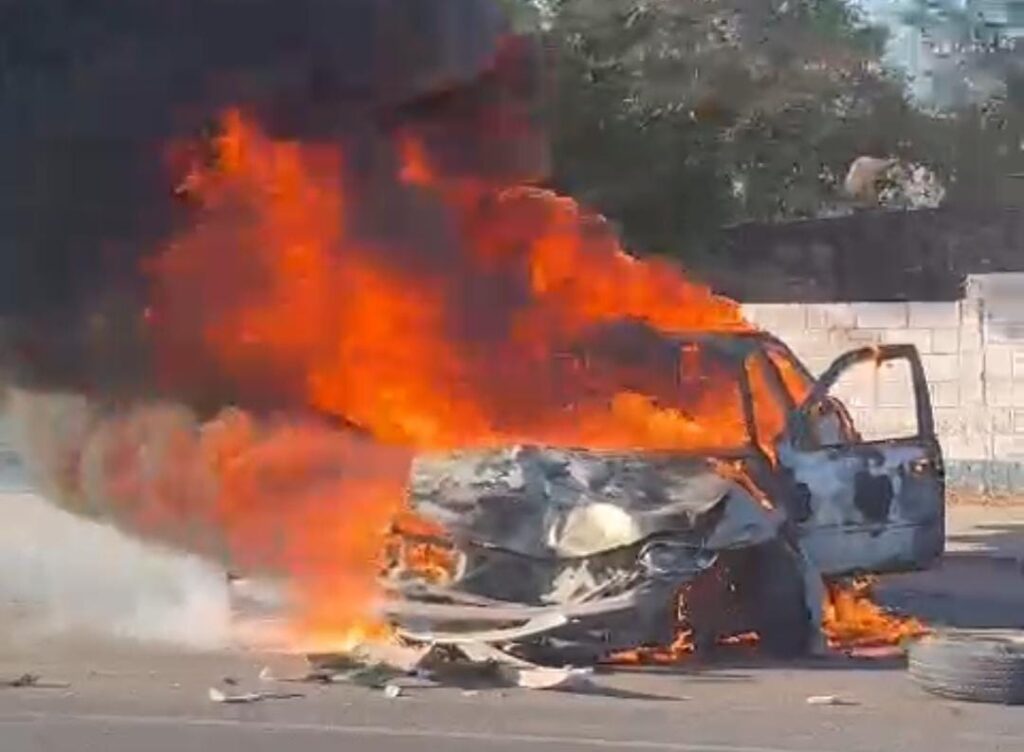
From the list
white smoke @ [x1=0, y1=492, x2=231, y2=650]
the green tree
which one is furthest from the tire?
the green tree

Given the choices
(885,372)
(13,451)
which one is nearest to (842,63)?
(885,372)

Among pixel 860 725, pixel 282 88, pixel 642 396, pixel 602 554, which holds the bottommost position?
pixel 860 725

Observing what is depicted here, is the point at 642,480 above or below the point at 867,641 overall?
above

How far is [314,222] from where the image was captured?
12688 millimetres

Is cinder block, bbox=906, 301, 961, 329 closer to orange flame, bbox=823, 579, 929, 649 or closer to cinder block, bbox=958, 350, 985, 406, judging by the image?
cinder block, bbox=958, 350, 985, 406

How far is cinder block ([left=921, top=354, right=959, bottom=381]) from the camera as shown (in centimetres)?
1988

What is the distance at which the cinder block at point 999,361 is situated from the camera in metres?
19.7

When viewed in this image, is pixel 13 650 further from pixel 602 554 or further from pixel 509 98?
pixel 509 98

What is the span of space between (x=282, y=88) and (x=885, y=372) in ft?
25.8

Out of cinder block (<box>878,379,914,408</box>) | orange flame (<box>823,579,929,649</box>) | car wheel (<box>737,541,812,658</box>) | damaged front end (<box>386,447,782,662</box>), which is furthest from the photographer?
cinder block (<box>878,379,914,408</box>)

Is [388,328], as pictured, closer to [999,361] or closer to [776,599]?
[776,599]

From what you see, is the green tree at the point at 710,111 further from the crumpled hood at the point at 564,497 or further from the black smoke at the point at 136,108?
the crumpled hood at the point at 564,497

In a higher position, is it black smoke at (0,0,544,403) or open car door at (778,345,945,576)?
black smoke at (0,0,544,403)

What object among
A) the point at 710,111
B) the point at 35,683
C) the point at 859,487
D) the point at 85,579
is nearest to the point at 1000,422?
the point at 710,111
